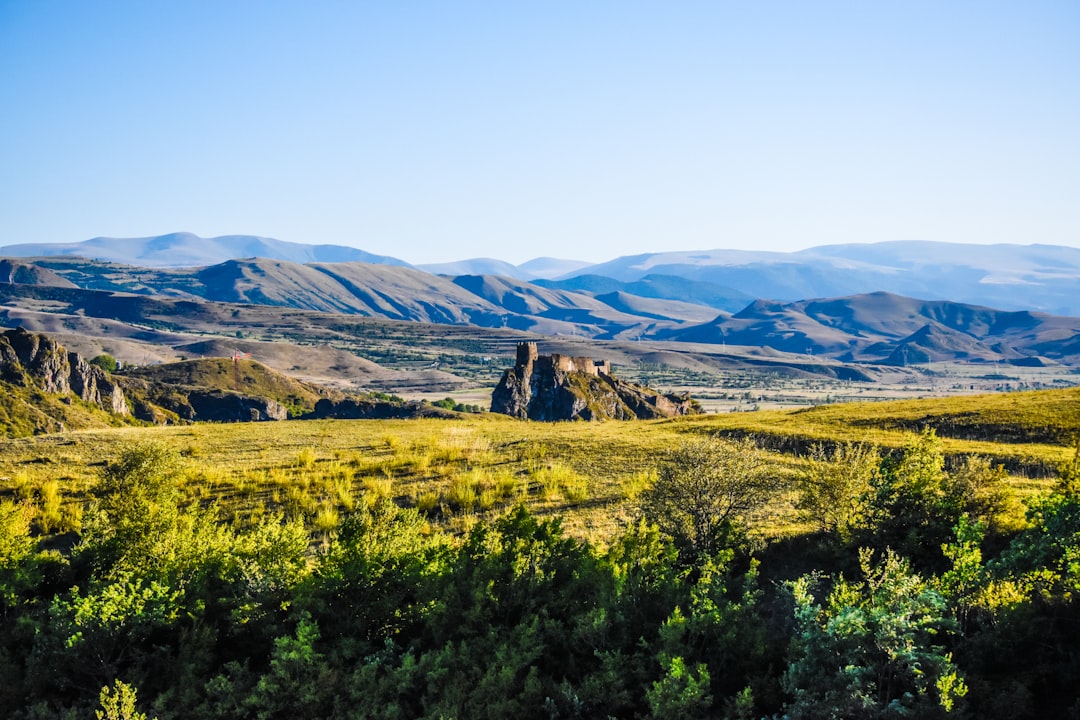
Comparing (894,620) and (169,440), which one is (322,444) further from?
(894,620)

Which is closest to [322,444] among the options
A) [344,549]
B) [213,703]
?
[344,549]

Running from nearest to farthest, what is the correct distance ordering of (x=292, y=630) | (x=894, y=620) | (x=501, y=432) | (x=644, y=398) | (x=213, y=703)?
1. (x=894, y=620)
2. (x=213, y=703)
3. (x=292, y=630)
4. (x=501, y=432)
5. (x=644, y=398)

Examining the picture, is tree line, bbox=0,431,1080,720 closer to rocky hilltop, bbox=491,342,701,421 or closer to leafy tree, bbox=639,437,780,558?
leafy tree, bbox=639,437,780,558

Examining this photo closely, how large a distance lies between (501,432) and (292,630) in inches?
705

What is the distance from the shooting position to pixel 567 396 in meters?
98.2

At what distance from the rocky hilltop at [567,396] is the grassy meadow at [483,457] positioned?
6606cm

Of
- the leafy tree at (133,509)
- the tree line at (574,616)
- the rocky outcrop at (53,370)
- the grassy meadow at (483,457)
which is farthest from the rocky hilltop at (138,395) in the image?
the tree line at (574,616)

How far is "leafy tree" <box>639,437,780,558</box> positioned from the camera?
43.1 feet

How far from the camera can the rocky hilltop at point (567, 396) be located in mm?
98250

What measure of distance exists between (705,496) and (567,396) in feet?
276

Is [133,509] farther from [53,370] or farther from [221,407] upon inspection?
[221,407]

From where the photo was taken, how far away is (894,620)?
8336 millimetres

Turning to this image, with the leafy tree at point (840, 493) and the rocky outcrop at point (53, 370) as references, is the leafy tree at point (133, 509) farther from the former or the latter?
the rocky outcrop at point (53, 370)

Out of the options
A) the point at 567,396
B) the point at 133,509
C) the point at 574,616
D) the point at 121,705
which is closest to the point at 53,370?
the point at 567,396
